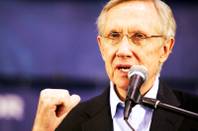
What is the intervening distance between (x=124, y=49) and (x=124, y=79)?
11 cm

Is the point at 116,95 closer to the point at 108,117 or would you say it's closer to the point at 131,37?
the point at 108,117

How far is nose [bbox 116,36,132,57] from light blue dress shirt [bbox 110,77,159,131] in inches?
8.2

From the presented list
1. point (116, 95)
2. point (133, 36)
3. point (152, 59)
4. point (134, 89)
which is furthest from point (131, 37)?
point (134, 89)

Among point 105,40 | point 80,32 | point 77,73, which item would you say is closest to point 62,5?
point 80,32

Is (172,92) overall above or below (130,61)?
below

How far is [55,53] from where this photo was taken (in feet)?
12.5

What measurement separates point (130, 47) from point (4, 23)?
1.98 metres

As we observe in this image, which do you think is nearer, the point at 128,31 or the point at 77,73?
the point at 128,31

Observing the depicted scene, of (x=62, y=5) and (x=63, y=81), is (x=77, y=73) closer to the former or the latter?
(x=63, y=81)

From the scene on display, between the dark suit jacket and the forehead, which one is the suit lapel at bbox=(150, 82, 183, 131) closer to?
the dark suit jacket

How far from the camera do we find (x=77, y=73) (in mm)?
3816

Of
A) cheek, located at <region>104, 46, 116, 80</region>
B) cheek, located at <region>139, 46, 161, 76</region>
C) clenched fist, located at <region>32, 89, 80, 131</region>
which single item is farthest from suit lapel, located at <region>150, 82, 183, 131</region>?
clenched fist, located at <region>32, 89, 80, 131</region>

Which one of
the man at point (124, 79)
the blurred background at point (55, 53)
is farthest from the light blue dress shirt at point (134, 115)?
the blurred background at point (55, 53)

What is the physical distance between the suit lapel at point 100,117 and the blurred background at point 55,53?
5.08 feet
